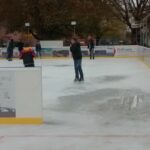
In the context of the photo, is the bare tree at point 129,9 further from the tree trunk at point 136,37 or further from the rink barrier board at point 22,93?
the rink barrier board at point 22,93

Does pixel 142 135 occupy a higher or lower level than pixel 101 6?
lower

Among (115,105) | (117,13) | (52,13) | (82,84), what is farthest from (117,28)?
(115,105)

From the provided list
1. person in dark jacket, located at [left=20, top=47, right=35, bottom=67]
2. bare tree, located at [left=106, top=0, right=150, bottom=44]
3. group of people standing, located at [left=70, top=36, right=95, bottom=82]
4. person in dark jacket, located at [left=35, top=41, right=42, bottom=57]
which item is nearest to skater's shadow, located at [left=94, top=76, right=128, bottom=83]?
group of people standing, located at [left=70, top=36, right=95, bottom=82]

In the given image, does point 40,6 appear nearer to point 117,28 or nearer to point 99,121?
point 117,28

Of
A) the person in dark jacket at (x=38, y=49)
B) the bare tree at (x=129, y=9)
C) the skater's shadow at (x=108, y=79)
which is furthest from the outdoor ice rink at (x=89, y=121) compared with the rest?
the bare tree at (x=129, y=9)

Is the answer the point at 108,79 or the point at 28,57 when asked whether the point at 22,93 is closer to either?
the point at 28,57

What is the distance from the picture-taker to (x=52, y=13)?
4922 centimetres

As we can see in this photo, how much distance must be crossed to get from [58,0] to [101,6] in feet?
14.1

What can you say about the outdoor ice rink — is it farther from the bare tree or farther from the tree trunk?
the bare tree

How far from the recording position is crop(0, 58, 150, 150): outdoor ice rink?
23.8 ft

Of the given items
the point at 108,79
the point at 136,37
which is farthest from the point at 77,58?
the point at 136,37

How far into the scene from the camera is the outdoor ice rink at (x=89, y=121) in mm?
7250

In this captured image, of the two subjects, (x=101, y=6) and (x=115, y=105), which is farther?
(x=101, y=6)

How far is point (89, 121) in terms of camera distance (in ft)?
30.0
